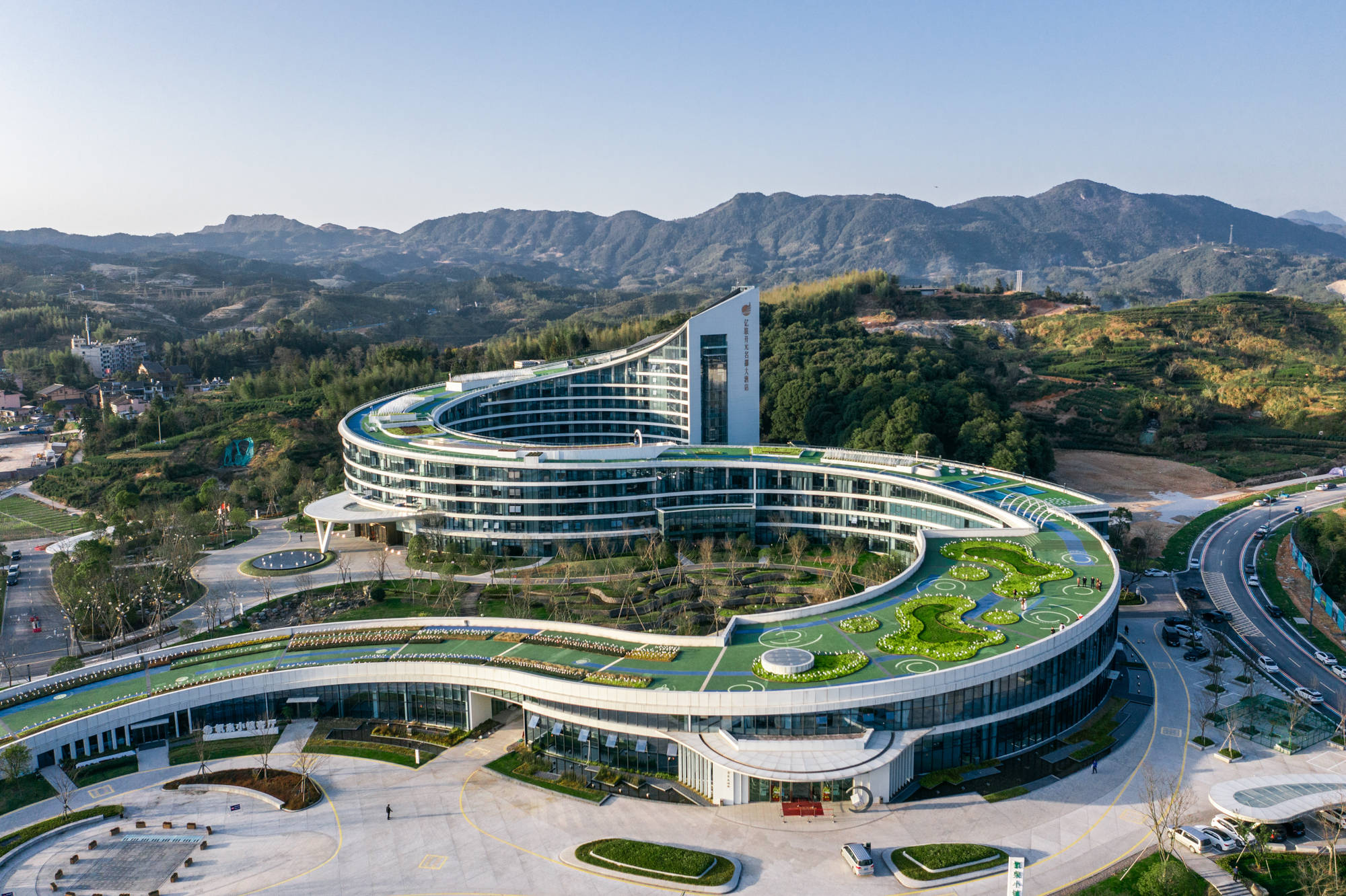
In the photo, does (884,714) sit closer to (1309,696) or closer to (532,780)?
(532,780)

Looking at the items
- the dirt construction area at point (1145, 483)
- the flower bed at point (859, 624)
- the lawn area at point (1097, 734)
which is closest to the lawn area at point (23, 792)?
the flower bed at point (859, 624)

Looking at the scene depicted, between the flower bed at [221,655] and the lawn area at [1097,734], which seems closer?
the lawn area at [1097,734]

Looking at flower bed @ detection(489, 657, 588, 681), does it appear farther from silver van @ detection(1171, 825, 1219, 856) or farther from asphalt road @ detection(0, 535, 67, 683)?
asphalt road @ detection(0, 535, 67, 683)

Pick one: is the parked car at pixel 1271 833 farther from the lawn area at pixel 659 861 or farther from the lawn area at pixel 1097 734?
the lawn area at pixel 659 861

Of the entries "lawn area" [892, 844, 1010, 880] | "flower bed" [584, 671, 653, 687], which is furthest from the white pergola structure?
"lawn area" [892, 844, 1010, 880]

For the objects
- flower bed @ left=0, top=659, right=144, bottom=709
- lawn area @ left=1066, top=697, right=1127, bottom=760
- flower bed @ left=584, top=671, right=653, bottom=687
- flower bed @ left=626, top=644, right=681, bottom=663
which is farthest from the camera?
flower bed @ left=0, top=659, right=144, bottom=709

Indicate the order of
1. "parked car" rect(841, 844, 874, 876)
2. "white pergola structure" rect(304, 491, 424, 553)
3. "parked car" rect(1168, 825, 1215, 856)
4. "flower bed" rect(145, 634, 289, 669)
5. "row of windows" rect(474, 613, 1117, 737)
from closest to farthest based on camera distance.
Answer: "parked car" rect(841, 844, 874, 876), "parked car" rect(1168, 825, 1215, 856), "row of windows" rect(474, 613, 1117, 737), "flower bed" rect(145, 634, 289, 669), "white pergola structure" rect(304, 491, 424, 553)
